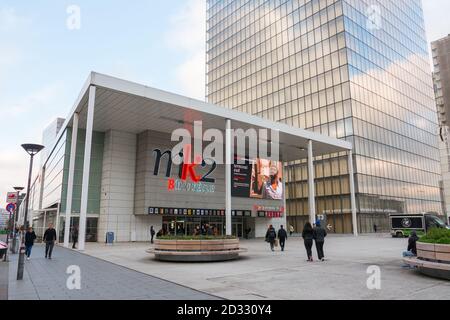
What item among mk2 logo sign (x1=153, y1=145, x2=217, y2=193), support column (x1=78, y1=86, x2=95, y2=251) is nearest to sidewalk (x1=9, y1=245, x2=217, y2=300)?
support column (x1=78, y1=86, x2=95, y2=251)

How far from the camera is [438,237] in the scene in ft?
33.7

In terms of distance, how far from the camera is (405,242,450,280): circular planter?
9.34 meters

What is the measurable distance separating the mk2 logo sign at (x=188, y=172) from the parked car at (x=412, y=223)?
1950 centimetres

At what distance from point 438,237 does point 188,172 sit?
26730 millimetres

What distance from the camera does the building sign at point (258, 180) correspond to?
1510 inches

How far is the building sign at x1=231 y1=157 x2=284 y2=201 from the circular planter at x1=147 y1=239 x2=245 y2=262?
22651 millimetres

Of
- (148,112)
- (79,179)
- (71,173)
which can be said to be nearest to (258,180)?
(148,112)

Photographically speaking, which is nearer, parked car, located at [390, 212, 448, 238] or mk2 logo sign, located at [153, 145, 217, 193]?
mk2 logo sign, located at [153, 145, 217, 193]

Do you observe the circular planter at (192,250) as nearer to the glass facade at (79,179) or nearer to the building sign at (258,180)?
the glass facade at (79,179)

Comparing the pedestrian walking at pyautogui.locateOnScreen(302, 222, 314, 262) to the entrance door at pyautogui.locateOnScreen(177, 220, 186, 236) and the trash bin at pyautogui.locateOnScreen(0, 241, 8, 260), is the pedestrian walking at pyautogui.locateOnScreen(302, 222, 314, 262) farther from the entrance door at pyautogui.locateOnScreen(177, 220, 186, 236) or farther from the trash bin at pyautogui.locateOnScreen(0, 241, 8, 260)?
the entrance door at pyautogui.locateOnScreen(177, 220, 186, 236)

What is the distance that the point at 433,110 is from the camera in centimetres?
7225

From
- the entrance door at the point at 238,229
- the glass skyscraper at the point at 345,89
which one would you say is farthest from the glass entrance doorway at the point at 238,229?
the glass skyscraper at the point at 345,89

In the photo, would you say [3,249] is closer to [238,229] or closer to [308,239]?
[308,239]
